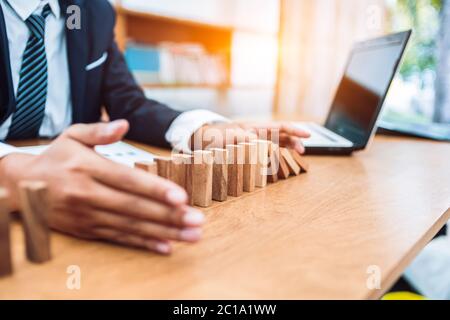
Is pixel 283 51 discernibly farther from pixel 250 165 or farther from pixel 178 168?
pixel 178 168

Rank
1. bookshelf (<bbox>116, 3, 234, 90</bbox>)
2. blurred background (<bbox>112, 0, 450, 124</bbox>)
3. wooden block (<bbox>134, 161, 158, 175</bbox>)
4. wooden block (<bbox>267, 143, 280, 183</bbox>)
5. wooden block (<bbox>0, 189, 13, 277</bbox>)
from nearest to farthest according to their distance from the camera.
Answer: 1. wooden block (<bbox>0, 189, 13, 277</bbox>)
2. wooden block (<bbox>134, 161, 158, 175</bbox>)
3. wooden block (<bbox>267, 143, 280, 183</bbox>)
4. bookshelf (<bbox>116, 3, 234, 90</bbox>)
5. blurred background (<bbox>112, 0, 450, 124</bbox>)

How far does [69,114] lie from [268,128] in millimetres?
624

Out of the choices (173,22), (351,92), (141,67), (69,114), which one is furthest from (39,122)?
(173,22)

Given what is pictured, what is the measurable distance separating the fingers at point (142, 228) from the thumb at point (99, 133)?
78 mm

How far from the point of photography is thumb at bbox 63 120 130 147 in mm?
464

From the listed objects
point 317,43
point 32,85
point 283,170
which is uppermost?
point 317,43

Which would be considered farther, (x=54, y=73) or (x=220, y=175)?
(x=54, y=73)

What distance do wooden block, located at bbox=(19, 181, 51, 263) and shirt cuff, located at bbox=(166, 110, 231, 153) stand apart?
548 mm

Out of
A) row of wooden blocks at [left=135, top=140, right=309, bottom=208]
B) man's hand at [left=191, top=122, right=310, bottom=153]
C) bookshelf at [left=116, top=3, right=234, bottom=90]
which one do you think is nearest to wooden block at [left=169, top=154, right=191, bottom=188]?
row of wooden blocks at [left=135, top=140, right=309, bottom=208]

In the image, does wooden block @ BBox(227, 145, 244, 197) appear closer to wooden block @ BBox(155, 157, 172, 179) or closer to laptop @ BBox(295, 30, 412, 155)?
wooden block @ BBox(155, 157, 172, 179)

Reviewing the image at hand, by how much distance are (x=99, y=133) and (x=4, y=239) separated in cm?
14

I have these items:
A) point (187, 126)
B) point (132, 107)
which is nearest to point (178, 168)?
point (187, 126)

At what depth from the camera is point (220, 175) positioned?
66 centimetres

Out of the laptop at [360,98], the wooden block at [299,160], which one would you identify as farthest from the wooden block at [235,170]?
the laptop at [360,98]
